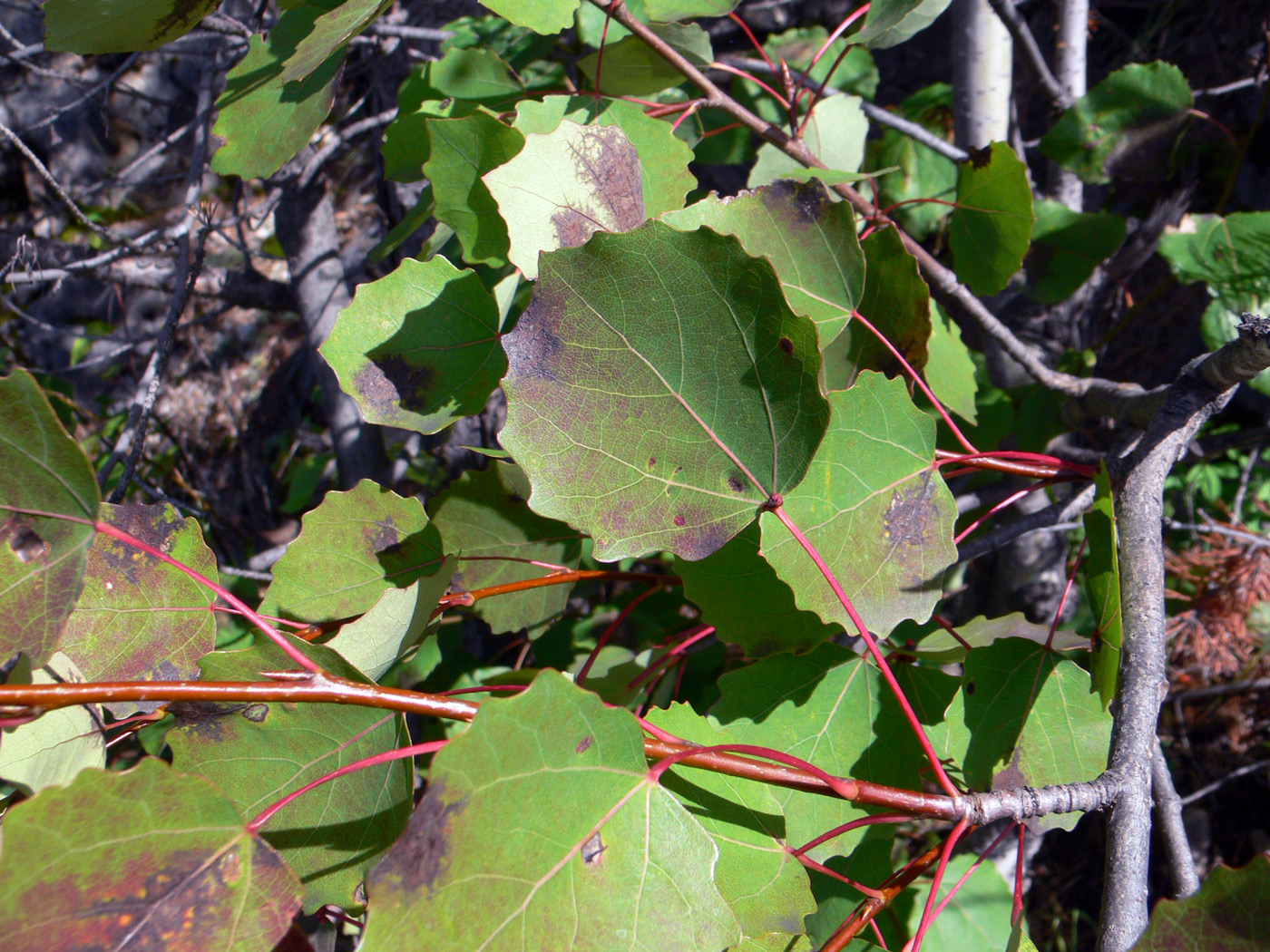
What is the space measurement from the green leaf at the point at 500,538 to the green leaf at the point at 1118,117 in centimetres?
101

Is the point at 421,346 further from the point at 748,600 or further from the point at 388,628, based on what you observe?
the point at 748,600

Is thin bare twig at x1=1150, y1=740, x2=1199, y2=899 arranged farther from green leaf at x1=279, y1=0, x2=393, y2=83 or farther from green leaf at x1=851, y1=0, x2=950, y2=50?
green leaf at x1=279, y1=0, x2=393, y2=83

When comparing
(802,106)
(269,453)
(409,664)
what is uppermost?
(802,106)

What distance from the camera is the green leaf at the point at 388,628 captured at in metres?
0.60

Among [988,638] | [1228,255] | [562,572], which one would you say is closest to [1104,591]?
[988,638]

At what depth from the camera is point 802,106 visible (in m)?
1.23

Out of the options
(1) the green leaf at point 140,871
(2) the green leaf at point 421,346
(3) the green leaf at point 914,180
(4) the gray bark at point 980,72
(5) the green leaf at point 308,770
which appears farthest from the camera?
(3) the green leaf at point 914,180

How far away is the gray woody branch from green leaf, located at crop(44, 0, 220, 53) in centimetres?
93

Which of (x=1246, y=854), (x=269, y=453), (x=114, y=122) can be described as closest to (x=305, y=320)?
(x=269, y=453)

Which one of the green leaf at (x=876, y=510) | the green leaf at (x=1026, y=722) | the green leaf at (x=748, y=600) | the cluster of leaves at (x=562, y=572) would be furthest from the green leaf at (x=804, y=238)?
the green leaf at (x=1026, y=722)

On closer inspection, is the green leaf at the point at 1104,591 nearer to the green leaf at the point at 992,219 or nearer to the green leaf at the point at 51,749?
the green leaf at the point at 992,219

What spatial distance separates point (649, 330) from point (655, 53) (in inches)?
19.2

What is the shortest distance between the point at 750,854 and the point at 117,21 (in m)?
0.91

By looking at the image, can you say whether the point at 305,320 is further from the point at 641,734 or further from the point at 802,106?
the point at 641,734
